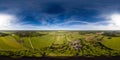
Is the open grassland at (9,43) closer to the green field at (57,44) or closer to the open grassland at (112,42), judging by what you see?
the green field at (57,44)

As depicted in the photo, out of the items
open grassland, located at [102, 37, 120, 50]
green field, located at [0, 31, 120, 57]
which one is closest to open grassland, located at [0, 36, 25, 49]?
green field, located at [0, 31, 120, 57]

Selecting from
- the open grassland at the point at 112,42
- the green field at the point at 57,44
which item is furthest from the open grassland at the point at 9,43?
the open grassland at the point at 112,42

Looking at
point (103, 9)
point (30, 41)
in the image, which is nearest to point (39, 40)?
point (30, 41)

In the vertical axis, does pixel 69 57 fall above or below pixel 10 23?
below

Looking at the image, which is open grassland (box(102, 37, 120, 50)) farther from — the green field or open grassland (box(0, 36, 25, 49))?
open grassland (box(0, 36, 25, 49))

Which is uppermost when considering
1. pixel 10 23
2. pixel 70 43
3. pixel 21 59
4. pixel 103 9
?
pixel 103 9

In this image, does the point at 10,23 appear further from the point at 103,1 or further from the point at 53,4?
the point at 103,1

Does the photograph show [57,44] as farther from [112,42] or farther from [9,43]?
[112,42]

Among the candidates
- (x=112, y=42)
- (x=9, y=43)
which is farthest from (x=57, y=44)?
(x=112, y=42)

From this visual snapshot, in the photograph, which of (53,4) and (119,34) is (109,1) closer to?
(119,34)
